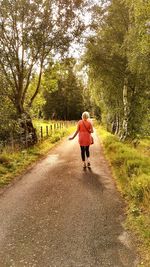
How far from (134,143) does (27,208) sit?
15.9 metres

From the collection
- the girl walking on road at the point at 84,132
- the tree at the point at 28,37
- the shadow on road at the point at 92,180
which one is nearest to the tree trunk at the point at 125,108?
the tree at the point at 28,37

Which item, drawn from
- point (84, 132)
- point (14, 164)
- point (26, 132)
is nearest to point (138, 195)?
point (84, 132)

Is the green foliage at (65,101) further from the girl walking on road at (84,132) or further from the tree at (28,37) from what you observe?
the girl walking on road at (84,132)

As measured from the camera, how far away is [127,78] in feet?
67.8

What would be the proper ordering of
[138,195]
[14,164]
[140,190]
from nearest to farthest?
[138,195]
[140,190]
[14,164]

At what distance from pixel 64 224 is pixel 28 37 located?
14.3m

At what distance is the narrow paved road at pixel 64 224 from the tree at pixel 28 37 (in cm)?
974

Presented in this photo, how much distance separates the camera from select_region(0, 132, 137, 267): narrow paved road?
4906 mm

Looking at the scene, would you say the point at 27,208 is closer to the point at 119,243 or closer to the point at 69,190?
the point at 69,190

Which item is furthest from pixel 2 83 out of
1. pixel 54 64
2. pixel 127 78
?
pixel 127 78

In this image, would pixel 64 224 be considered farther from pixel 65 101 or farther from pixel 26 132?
pixel 65 101

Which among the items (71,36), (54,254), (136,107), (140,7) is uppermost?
(71,36)

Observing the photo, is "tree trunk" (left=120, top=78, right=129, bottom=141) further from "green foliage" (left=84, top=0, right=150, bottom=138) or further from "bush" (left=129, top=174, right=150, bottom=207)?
"bush" (left=129, top=174, right=150, bottom=207)

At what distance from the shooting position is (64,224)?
632cm
